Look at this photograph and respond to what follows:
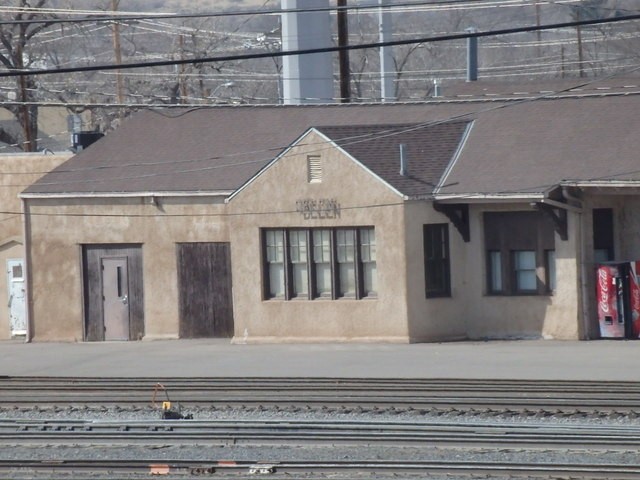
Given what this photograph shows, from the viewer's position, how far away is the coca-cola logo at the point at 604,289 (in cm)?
2452

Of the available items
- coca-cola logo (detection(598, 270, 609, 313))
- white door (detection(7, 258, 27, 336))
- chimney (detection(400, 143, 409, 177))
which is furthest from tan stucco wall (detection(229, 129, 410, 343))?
white door (detection(7, 258, 27, 336))

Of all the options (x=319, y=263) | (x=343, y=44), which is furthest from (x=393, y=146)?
(x=343, y=44)

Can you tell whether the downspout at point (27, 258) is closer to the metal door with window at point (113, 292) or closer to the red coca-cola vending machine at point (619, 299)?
the metal door with window at point (113, 292)

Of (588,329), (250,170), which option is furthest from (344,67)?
(588,329)

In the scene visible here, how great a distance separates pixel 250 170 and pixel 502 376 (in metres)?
10.4

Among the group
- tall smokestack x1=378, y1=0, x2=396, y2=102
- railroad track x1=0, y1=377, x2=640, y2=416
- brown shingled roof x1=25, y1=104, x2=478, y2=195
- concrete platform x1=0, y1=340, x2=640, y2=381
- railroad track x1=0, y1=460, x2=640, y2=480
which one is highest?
tall smokestack x1=378, y1=0, x2=396, y2=102

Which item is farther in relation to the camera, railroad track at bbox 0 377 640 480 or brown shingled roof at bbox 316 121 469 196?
brown shingled roof at bbox 316 121 469 196

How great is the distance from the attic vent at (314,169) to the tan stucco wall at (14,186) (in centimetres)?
807

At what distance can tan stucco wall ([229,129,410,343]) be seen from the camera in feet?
83.6

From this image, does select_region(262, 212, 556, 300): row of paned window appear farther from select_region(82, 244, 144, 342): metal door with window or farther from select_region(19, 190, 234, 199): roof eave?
select_region(82, 244, 144, 342): metal door with window

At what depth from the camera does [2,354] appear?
27.7m

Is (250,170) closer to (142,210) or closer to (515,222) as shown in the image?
(142,210)

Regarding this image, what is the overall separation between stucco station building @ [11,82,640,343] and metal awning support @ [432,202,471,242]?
0.13 ft

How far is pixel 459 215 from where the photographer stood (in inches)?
1025
